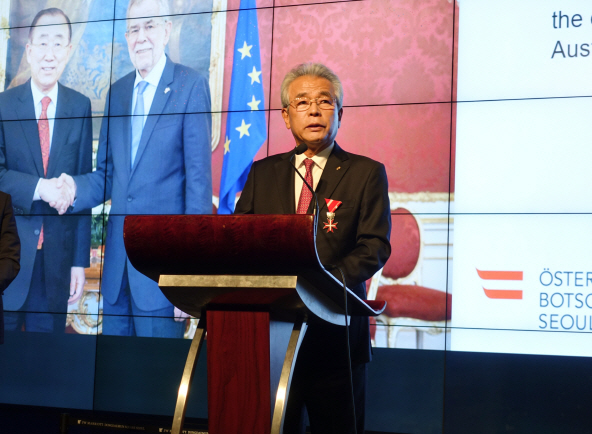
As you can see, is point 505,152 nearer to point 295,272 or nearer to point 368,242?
point 368,242

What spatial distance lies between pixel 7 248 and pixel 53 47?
6.28 feet

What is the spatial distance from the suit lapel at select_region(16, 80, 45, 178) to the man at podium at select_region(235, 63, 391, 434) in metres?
3.11

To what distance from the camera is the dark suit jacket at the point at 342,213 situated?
70.2 inches

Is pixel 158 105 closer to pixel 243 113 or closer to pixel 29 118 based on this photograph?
pixel 243 113

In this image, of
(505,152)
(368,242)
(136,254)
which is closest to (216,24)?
(505,152)

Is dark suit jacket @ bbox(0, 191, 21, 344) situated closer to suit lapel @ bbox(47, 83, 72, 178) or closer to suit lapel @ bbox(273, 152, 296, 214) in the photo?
suit lapel @ bbox(47, 83, 72, 178)

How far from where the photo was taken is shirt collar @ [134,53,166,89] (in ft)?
14.5

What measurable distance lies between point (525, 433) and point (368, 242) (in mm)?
2421

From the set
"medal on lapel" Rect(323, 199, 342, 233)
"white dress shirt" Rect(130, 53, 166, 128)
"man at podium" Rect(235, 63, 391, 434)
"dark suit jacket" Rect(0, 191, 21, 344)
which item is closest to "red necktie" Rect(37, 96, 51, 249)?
"white dress shirt" Rect(130, 53, 166, 128)

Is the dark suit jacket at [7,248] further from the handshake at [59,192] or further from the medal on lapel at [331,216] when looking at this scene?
the medal on lapel at [331,216]

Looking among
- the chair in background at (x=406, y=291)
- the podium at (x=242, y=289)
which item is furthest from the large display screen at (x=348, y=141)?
the podium at (x=242, y=289)

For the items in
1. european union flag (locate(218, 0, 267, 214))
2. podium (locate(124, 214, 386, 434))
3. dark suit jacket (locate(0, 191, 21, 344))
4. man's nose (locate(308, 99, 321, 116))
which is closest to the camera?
podium (locate(124, 214, 386, 434))

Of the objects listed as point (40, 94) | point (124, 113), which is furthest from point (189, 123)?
point (40, 94)

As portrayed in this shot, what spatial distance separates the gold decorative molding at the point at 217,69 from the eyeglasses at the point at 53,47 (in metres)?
1.16
